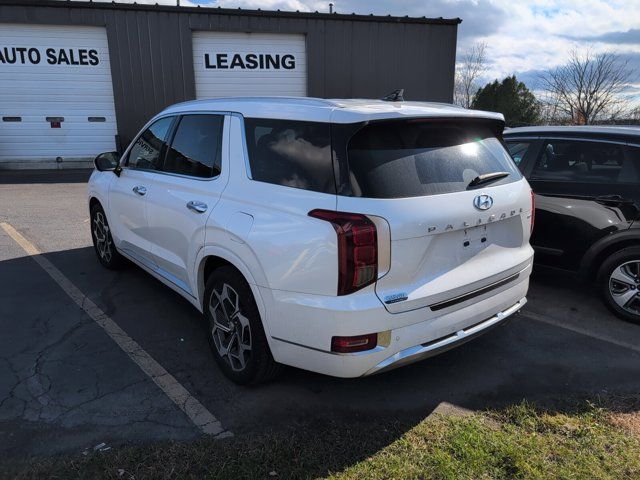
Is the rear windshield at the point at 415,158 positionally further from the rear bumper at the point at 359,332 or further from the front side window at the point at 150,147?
the front side window at the point at 150,147

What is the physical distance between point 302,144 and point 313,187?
30 centimetres

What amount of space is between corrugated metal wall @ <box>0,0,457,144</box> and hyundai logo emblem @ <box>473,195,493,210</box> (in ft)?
47.3

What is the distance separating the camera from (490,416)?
2979 millimetres

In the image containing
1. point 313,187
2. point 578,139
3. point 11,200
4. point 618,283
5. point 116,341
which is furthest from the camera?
point 11,200

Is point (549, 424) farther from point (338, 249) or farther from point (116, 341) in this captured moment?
point (116, 341)

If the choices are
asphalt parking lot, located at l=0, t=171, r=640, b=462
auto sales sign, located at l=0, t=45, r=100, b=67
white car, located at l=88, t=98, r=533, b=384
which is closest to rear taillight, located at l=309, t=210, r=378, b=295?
white car, located at l=88, t=98, r=533, b=384

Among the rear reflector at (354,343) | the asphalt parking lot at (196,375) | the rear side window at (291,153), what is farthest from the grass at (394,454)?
Answer: the rear side window at (291,153)

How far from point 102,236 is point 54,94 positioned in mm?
12340

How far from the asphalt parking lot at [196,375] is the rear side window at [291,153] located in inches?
54.8

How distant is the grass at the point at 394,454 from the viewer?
8.21 ft

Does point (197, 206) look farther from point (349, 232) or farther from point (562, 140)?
point (562, 140)

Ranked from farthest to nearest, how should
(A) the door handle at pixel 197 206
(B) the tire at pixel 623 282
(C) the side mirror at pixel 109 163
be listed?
(C) the side mirror at pixel 109 163
(B) the tire at pixel 623 282
(A) the door handle at pixel 197 206

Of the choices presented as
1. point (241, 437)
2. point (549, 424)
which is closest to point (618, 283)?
point (549, 424)

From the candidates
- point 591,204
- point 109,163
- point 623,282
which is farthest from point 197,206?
point 623,282
